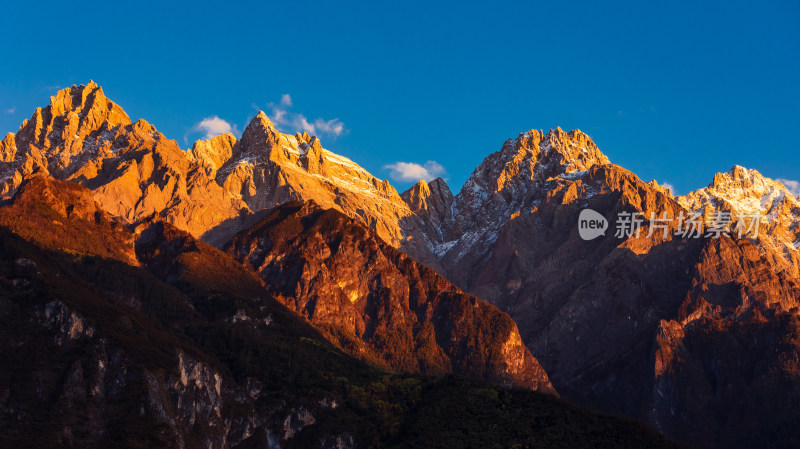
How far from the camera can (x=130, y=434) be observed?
177 meters

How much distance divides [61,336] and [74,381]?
14922 mm

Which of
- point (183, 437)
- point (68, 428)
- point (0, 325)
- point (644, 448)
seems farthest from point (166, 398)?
point (644, 448)

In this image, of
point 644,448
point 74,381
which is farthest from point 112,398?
point 644,448

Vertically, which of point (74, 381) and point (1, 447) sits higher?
point (74, 381)

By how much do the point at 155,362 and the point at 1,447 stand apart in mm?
43536

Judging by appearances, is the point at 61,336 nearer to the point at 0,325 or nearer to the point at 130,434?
the point at 0,325

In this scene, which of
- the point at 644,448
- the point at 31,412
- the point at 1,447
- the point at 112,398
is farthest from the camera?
the point at 644,448

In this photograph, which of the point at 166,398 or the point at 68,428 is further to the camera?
the point at 166,398

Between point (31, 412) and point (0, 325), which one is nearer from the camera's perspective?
point (31, 412)

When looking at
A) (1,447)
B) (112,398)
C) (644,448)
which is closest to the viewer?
(1,447)

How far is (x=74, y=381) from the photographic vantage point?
7200 inches

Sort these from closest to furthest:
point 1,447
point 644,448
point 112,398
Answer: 1. point 1,447
2. point 112,398
3. point 644,448

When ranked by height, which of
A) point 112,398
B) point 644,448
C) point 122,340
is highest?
point 122,340

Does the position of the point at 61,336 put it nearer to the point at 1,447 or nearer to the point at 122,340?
the point at 122,340
